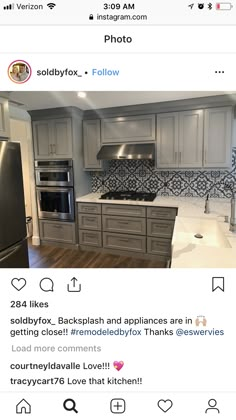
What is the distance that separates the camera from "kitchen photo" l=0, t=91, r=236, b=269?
2672 mm

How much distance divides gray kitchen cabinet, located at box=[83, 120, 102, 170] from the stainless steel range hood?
129mm

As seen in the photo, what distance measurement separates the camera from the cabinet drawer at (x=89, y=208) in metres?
3.07

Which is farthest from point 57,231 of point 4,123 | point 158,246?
point 4,123

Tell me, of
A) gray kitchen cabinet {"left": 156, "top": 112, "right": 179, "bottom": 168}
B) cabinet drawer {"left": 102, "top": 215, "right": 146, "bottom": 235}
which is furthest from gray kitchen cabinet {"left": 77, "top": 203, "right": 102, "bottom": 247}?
gray kitchen cabinet {"left": 156, "top": 112, "right": 179, "bottom": 168}
